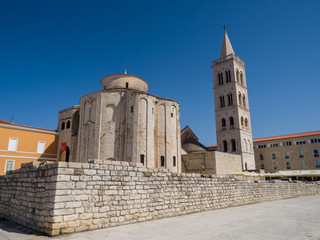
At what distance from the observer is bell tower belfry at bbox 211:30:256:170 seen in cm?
4050

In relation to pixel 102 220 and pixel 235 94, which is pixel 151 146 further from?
pixel 235 94

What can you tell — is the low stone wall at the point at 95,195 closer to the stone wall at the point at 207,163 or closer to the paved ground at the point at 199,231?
the paved ground at the point at 199,231

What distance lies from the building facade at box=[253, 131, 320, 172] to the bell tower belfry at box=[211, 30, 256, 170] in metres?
8.51

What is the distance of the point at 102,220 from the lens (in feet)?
21.6

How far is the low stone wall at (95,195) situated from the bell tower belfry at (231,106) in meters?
32.0

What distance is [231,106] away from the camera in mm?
42188

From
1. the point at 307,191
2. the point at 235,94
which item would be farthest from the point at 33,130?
the point at 235,94

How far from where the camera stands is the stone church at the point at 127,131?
73.0 feet

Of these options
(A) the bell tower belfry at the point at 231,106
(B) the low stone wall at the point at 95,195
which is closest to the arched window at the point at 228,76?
(A) the bell tower belfry at the point at 231,106

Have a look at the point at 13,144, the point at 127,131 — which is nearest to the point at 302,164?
the point at 127,131

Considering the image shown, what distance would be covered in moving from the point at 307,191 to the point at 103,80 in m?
24.8

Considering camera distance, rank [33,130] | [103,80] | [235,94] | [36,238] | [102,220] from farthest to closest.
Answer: [235,94] → [103,80] → [33,130] → [102,220] → [36,238]

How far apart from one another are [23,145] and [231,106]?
33818 millimetres

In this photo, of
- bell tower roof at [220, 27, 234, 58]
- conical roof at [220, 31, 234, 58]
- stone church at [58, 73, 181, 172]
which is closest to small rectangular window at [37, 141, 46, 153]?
stone church at [58, 73, 181, 172]
